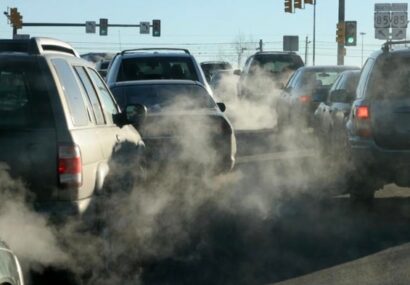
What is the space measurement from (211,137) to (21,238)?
517 cm

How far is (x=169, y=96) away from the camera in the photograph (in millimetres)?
11492

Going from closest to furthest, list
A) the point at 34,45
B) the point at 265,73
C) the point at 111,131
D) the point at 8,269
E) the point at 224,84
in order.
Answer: the point at 8,269 → the point at 34,45 → the point at 111,131 → the point at 265,73 → the point at 224,84

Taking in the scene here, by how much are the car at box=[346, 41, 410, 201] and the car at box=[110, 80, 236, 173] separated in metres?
1.52

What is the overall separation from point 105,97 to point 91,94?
0.81 m

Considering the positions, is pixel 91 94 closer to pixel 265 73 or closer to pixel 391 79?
pixel 391 79

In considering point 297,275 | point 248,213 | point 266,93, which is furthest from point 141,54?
point 266,93

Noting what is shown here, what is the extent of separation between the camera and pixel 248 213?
9.91 metres

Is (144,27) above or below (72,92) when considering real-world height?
above

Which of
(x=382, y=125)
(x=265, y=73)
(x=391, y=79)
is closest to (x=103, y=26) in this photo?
(x=265, y=73)

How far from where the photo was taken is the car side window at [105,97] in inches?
297

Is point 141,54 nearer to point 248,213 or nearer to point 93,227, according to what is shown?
point 248,213

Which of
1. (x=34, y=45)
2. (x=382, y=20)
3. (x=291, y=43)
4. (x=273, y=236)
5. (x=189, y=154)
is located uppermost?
(x=382, y=20)

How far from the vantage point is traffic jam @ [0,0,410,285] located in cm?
576

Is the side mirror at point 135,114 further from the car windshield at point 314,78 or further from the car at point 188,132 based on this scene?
the car windshield at point 314,78
